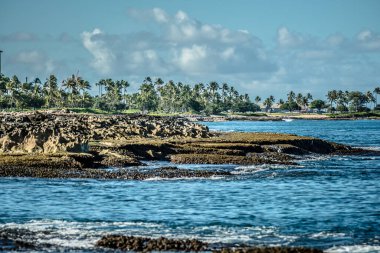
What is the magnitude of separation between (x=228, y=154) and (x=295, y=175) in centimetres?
1685

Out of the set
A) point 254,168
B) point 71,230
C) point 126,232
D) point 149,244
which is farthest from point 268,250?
point 254,168

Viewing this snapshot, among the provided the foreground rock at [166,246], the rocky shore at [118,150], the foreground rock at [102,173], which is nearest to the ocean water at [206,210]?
the foreground rock at [166,246]

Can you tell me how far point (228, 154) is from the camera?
6956 cm

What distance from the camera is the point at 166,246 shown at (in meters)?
24.6

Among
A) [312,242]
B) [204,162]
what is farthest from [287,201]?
[204,162]

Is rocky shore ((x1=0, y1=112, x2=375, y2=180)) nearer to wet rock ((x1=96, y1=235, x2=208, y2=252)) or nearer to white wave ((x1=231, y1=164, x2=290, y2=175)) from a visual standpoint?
white wave ((x1=231, y1=164, x2=290, y2=175))

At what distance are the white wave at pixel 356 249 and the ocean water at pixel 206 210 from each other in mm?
37

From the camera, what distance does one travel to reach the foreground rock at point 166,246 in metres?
23.7

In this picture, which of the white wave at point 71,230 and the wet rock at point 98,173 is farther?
the wet rock at point 98,173

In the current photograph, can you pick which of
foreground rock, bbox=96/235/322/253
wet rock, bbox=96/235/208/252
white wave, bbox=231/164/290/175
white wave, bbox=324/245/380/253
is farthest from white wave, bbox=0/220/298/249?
white wave, bbox=231/164/290/175

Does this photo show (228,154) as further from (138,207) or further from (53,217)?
(53,217)

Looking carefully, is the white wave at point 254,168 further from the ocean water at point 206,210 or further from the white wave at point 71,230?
the white wave at point 71,230

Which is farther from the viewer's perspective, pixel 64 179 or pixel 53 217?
pixel 64 179

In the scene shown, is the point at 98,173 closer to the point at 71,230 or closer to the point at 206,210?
the point at 206,210
